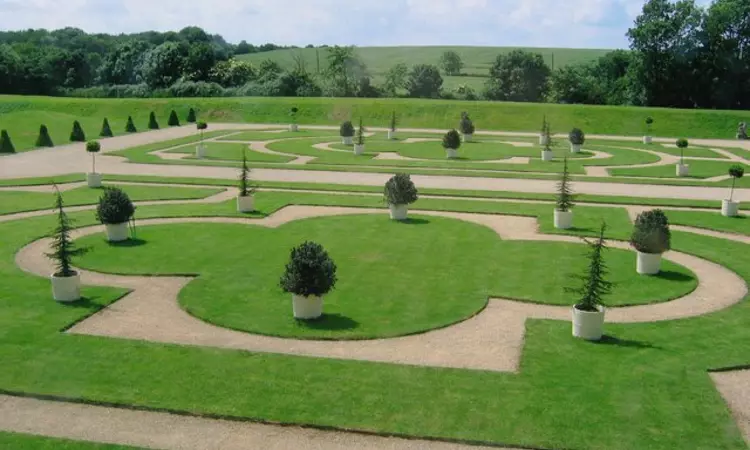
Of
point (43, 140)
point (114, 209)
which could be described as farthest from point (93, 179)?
point (43, 140)

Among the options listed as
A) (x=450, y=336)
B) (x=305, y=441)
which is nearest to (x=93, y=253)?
(x=450, y=336)

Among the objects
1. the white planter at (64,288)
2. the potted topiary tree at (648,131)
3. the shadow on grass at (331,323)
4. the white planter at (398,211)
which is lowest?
the shadow on grass at (331,323)

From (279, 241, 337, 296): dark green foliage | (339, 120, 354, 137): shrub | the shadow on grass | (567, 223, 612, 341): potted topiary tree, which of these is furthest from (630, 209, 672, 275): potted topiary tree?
(339, 120, 354, 137): shrub

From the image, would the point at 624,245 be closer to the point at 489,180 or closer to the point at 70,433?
the point at 489,180

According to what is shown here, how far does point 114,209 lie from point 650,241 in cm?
1486

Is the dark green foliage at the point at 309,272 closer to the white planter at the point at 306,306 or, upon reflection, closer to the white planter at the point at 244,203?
the white planter at the point at 306,306

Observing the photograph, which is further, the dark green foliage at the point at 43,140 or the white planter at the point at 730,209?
the dark green foliage at the point at 43,140

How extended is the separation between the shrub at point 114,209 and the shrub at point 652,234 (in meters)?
14.4

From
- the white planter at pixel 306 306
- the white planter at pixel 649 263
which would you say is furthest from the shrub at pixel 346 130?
the white planter at pixel 306 306

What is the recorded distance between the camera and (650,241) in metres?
18.6

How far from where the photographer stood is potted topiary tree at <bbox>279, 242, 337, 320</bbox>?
48.9 ft

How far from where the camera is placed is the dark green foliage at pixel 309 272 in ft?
48.8

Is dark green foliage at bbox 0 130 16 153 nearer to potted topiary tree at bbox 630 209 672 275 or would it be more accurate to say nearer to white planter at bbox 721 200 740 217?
potted topiary tree at bbox 630 209 672 275

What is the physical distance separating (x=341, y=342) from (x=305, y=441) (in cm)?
382
